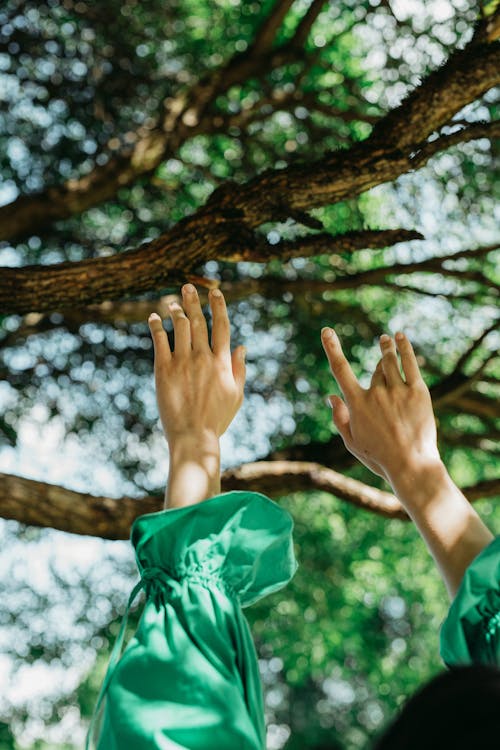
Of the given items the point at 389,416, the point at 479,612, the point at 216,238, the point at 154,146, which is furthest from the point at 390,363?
the point at 154,146

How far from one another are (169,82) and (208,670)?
A: 630 centimetres

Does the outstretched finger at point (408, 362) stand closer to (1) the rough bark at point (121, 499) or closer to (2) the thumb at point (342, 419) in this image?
(2) the thumb at point (342, 419)

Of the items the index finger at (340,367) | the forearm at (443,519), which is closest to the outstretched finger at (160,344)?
the index finger at (340,367)

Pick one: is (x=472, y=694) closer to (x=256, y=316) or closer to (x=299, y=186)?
(x=299, y=186)

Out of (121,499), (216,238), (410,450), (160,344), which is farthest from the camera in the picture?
(121,499)

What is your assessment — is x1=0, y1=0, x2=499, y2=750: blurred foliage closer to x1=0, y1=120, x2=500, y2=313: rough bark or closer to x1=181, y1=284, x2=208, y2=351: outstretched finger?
x1=0, y1=120, x2=500, y2=313: rough bark

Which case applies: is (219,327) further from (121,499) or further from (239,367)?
(121,499)

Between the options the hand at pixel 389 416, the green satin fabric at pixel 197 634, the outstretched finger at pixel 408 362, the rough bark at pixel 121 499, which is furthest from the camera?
the rough bark at pixel 121 499

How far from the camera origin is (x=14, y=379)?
22.5 feet

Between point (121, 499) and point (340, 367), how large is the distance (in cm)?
248

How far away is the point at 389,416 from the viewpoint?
1684 millimetres

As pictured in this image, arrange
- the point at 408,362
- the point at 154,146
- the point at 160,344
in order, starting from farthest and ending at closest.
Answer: the point at 154,146, the point at 160,344, the point at 408,362

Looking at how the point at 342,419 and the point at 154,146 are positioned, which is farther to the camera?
the point at 154,146

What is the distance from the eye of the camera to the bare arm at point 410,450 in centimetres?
142
